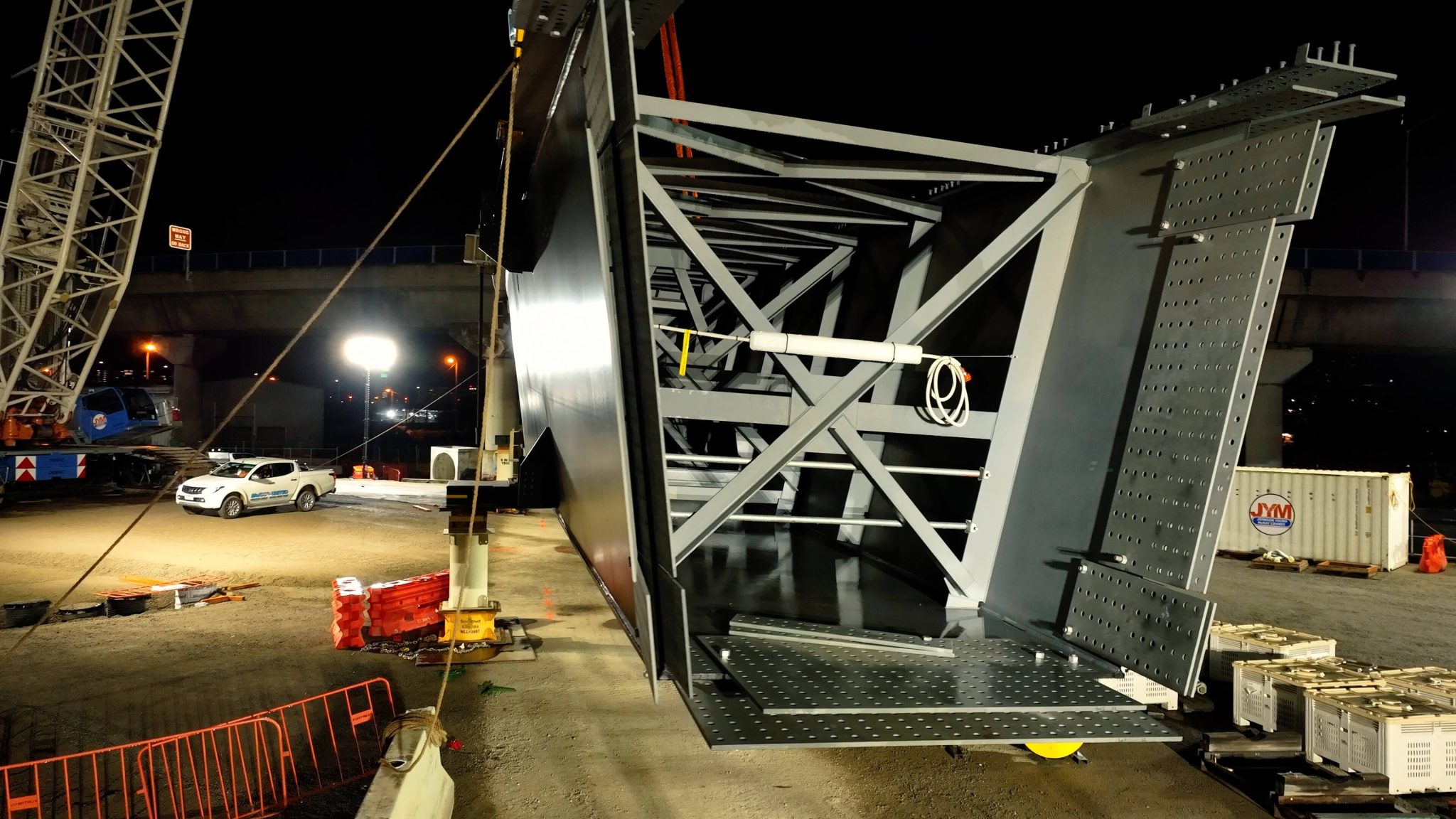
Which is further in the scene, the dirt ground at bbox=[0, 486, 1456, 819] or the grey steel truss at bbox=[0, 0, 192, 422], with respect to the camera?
the grey steel truss at bbox=[0, 0, 192, 422]

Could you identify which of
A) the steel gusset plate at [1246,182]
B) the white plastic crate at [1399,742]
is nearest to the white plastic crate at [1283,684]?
the white plastic crate at [1399,742]

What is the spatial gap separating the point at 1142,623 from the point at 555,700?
603cm

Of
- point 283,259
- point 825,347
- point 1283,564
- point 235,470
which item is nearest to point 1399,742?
point 825,347

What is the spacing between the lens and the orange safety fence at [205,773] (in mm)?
5633

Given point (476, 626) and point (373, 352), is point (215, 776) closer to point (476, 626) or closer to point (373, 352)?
point (476, 626)

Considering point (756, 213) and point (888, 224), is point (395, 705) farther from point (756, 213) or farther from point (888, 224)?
point (888, 224)

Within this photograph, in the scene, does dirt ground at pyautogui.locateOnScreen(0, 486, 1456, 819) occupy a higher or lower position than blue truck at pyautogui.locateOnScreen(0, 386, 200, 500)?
lower

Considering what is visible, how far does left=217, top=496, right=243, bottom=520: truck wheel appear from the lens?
784 inches

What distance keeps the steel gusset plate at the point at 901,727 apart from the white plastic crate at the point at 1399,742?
14.2 ft

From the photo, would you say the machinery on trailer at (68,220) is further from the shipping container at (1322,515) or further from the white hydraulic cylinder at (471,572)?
the shipping container at (1322,515)

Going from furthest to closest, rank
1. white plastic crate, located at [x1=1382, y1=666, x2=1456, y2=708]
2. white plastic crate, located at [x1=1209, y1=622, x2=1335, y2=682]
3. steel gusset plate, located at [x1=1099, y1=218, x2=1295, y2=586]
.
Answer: white plastic crate, located at [x1=1209, y1=622, x2=1335, y2=682] < white plastic crate, located at [x1=1382, y1=666, x2=1456, y2=708] < steel gusset plate, located at [x1=1099, y1=218, x2=1295, y2=586]

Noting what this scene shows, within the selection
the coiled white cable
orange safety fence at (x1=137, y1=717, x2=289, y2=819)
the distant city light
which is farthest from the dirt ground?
the distant city light

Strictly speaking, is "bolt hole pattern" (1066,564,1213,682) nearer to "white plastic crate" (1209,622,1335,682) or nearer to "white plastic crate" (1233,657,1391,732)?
"white plastic crate" (1233,657,1391,732)

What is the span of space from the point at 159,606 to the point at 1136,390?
13.3 m
